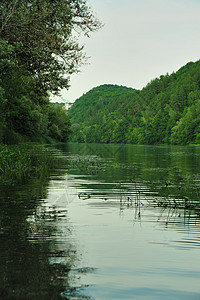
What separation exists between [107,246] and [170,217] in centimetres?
382

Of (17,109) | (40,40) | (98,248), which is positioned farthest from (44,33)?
(17,109)

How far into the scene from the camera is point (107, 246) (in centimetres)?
804

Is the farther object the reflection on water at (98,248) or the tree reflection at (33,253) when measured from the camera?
the reflection on water at (98,248)

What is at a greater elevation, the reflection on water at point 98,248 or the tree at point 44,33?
the tree at point 44,33

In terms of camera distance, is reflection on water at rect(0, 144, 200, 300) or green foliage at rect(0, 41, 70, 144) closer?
reflection on water at rect(0, 144, 200, 300)

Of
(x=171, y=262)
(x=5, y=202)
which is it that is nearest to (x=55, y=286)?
(x=171, y=262)

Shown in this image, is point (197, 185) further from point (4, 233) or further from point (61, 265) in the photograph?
point (61, 265)

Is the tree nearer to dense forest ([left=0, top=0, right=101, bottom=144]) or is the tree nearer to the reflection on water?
dense forest ([left=0, top=0, right=101, bottom=144])

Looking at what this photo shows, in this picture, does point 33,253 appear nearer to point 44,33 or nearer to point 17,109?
point 44,33

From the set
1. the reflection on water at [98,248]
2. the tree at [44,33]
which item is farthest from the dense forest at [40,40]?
the reflection on water at [98,248]

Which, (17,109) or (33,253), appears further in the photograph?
(17,109)

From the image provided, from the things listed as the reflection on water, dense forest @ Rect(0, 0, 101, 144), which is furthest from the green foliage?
the reflection on water

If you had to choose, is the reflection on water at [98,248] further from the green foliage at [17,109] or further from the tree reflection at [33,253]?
the green foliage at [17,109]

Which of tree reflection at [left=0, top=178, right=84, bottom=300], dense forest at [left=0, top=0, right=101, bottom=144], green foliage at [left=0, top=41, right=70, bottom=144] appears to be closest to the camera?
tree reflection at [left=0, top=178, right=84, bottom=300]
